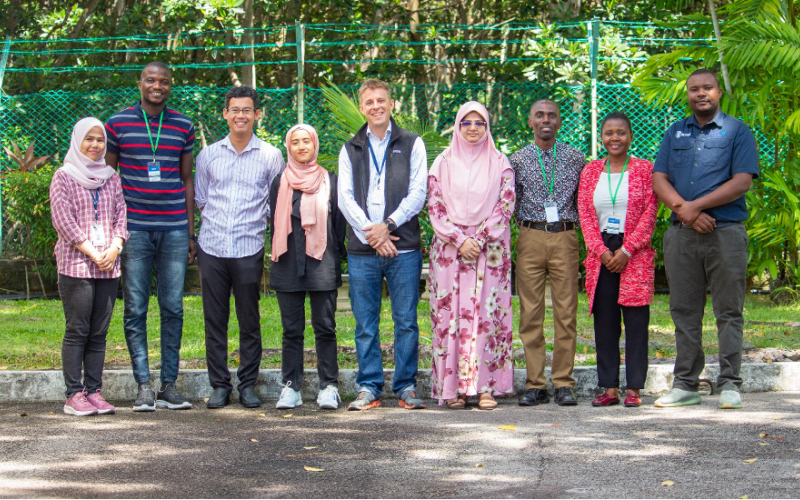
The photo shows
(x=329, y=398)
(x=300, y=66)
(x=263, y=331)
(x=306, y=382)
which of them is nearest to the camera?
(x=329, y=398)

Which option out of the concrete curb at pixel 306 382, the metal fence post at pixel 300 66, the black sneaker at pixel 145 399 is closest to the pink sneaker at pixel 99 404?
the black sneaker at pixel 145 399

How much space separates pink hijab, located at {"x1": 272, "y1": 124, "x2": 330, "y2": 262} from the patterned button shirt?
1.31 metres

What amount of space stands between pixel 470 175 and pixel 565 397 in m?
1.59

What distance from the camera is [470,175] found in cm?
573

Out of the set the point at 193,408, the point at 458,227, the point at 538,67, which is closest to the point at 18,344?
the point at 193,408

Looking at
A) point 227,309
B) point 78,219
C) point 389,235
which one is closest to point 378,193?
point 389,235

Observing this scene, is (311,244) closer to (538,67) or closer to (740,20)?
(740,20)

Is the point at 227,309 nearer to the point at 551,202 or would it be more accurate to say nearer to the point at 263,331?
the point at 263,331

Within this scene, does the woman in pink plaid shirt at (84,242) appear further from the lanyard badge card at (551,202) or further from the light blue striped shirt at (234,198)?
the lanyard badge card at (551,202)

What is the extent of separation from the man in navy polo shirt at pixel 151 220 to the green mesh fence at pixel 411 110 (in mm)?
3333

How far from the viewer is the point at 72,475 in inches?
165

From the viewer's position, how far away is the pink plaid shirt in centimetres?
548

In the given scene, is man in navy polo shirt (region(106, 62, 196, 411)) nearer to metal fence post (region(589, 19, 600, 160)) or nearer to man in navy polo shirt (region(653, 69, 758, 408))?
man in navy polo shirt (region(653, 69, 758, 408))

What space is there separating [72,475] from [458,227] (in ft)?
9.06
